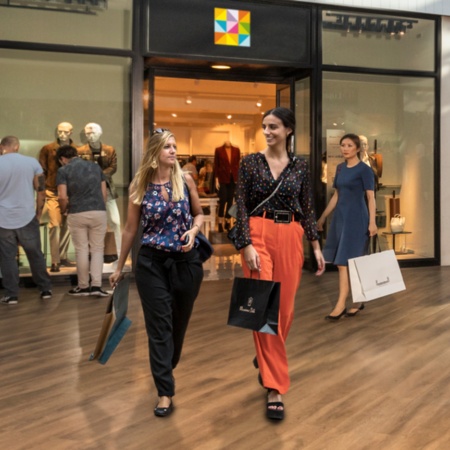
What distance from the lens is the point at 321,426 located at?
4027mm

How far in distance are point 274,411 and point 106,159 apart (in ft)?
20.1

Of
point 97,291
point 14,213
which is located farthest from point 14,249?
point 97,291

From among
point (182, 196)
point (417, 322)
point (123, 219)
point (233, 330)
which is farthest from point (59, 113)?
point (182, 196)

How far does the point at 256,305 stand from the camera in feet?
13.5

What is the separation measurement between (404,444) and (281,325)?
96cm

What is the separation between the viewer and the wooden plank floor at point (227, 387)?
3883mm

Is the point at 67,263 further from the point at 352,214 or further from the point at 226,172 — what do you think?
the point at 226,172

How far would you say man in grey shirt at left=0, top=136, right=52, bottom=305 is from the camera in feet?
26.6

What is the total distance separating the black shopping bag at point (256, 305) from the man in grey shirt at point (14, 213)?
14.8 ft

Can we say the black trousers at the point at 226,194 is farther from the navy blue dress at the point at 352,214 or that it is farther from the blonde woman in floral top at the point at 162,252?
the blonde woman in floral top at the point at 162,252

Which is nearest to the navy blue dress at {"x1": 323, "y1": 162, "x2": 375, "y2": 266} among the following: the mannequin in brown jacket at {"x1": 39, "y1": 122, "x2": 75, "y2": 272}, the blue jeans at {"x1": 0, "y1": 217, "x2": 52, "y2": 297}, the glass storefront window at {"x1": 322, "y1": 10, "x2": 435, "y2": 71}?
the blue jeans at {"x1": 0, "y1": 217, "x2": 52, "y2": 297}

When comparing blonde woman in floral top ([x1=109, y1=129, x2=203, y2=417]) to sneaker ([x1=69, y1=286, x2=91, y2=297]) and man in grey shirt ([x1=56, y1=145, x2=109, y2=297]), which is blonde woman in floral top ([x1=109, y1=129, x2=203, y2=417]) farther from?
sneaker ([x1=69, y1=286, x2=91, y2=297])

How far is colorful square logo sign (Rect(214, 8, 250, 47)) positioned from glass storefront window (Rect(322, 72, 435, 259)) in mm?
1446

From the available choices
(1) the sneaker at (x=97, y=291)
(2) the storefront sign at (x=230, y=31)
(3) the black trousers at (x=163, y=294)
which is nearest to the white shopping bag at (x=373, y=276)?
(3) the black trousers at (x=163, y=294)
